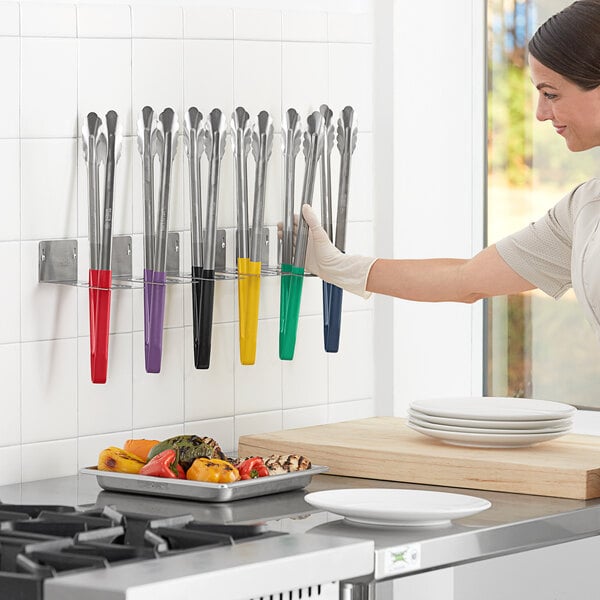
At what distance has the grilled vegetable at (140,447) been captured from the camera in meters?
2.14

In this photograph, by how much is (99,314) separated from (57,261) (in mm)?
115

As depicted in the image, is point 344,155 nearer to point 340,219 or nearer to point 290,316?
point 340,219

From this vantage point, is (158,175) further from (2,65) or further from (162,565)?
(162,565)

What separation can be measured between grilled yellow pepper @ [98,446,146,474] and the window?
3.81 ft

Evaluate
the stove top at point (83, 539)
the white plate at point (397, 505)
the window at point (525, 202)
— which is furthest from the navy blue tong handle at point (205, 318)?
the window at point (525, 202)

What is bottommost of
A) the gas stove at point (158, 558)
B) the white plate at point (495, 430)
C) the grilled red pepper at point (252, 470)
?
the gas stove at point (158, 558)

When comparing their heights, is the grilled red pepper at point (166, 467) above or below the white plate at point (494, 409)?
below

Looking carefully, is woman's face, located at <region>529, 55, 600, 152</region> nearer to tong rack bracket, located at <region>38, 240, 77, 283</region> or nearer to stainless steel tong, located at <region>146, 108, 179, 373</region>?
stainless steel tong, located at <region>146, 108, 179, 373</region>

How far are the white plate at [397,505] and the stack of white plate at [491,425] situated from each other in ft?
0.93

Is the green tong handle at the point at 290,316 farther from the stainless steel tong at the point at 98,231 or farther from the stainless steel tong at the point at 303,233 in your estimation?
the stainless steel tong at the point at 98,231

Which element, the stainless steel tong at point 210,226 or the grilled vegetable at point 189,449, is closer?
the grilled vegetable at point 189,449

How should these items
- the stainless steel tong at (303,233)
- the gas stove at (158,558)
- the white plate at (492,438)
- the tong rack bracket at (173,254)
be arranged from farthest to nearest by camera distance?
the stainless steel tong at (303,233) < the tong rack bracket at (173,254) < the white plate at (492,438) < the gas stove at (158,558)

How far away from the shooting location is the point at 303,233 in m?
2.50

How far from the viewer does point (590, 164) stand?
2893mm
